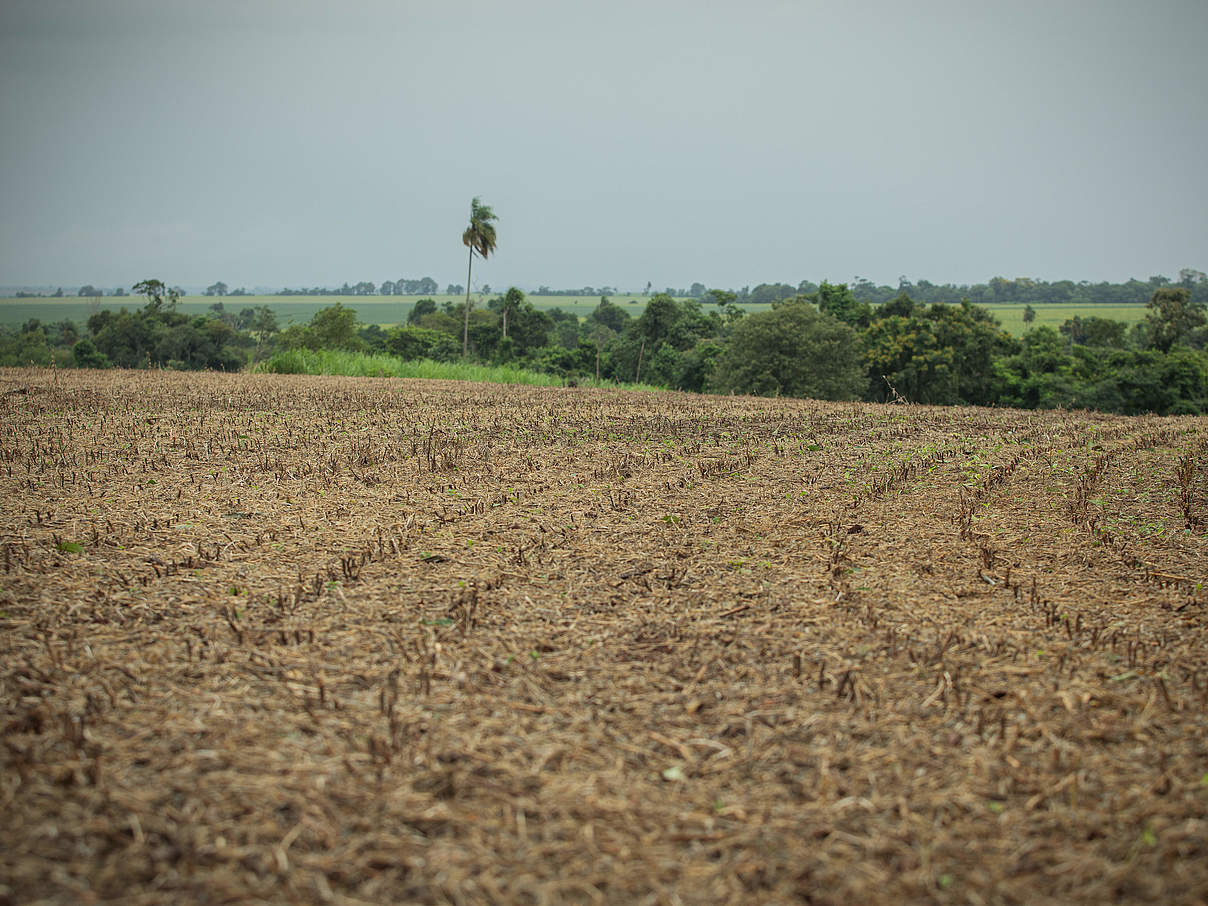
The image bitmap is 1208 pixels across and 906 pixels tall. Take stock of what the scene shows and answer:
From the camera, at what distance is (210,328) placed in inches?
1802

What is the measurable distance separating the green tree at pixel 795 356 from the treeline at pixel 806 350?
0.06 metres

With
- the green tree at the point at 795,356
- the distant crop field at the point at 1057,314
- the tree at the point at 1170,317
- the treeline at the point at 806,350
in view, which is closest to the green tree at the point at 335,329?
the treeline at the point at 806,350

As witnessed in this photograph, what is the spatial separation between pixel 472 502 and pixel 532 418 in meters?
5.09

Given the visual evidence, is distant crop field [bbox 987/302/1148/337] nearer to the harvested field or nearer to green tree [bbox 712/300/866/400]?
green tree [bbox 712/300/866/400]

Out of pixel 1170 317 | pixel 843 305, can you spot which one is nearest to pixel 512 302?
pixel 843 305

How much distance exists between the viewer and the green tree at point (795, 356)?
105 ft

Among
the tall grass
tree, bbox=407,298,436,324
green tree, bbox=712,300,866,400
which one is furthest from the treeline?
tree, bbox=407,298,436,324

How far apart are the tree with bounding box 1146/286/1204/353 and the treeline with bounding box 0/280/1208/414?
89 millimetres

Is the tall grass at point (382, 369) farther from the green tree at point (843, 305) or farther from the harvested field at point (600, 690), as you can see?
the green tree at point (843, 305)

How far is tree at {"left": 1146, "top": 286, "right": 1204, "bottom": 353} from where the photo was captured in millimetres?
43781

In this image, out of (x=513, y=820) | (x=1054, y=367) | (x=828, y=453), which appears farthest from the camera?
(x=1054, y=367)

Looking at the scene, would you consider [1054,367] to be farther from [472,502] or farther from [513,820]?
[513,820]

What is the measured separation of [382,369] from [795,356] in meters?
18.2

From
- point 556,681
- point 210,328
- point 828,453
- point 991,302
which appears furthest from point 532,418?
point 991,302
